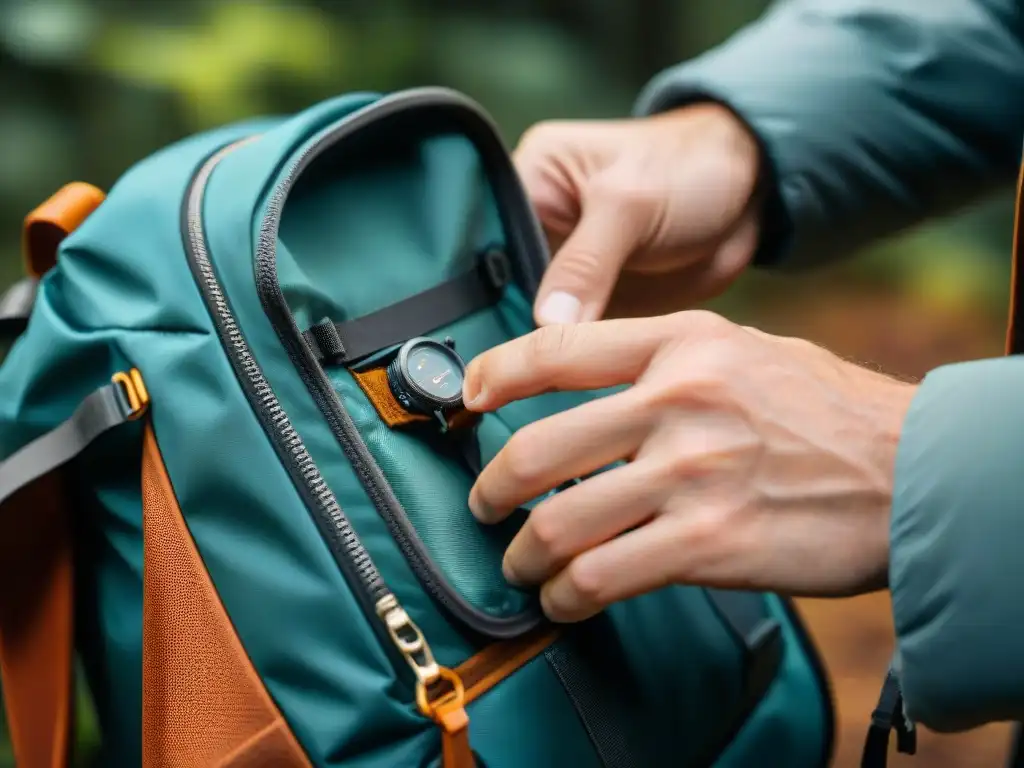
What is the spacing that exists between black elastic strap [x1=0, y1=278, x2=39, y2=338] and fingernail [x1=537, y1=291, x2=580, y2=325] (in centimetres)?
35

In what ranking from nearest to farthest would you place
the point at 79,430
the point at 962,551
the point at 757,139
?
the point at 962,551 → the point at 79,430 → the point at 757,139

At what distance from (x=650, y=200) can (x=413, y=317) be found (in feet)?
0.77

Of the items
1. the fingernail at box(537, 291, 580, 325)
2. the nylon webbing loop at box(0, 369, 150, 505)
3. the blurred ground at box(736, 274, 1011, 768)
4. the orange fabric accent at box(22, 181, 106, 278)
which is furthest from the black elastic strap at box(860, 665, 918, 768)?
the blurred ground at box(736, 274, 1011, 768)

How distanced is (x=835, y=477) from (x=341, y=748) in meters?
0.31

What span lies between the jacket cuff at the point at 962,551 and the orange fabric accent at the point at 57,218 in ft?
1.77

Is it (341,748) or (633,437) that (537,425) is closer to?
(633,437)

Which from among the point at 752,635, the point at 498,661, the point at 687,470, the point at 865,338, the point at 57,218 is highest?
the point at 57,218

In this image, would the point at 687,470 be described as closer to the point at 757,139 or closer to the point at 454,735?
the point at 454,735

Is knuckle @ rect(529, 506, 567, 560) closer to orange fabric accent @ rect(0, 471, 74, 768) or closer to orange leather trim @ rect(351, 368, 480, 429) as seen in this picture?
orange leather trim @ rect(351, 368, 480, 429)

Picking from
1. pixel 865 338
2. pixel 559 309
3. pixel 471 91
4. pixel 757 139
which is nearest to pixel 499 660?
pixel 559 309

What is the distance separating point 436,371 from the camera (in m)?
0.56

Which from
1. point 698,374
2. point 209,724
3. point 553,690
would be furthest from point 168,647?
point 698,374

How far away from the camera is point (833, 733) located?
2.54 feet

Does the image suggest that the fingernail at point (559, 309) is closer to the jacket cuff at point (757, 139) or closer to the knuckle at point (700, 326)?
the knuckle at point (700, 326)
